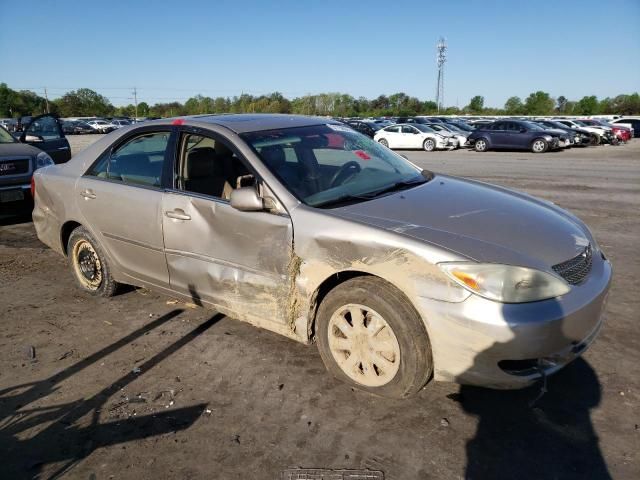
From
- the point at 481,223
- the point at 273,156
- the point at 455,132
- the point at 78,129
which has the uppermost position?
the point at 273,156

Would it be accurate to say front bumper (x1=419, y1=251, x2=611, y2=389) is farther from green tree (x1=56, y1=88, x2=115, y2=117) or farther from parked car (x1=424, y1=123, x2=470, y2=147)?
green tree (x1=56, y1=88, x2=115, y2=117)

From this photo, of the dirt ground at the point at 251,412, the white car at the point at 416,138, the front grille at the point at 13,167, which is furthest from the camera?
the white car at the point at 416,138

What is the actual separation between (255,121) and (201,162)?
1.80 ft

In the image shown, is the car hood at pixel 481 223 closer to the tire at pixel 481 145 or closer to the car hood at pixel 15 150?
the car hood at pixel 15 150

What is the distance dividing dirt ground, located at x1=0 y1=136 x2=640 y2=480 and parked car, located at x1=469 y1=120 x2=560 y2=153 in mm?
21811

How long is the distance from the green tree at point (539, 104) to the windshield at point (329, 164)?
10473cm

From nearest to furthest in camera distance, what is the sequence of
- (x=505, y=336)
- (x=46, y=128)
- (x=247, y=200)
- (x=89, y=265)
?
1. (x=505, y=336)
2. (x=247, y=200)
3. (x=89, y=265)
4. (x=46, y=128)

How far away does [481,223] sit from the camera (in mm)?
3074

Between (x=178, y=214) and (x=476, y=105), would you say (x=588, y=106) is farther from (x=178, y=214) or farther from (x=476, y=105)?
(x=178, y=214)

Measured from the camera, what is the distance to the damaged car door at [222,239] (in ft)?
10.8

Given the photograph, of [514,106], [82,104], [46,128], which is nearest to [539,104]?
[514,106]

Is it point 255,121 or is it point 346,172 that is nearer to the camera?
point 346,172

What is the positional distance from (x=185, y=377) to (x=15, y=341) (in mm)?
1604

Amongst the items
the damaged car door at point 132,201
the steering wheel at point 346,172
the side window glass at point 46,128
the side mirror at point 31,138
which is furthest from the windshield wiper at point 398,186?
the side window glass at point 46,128
